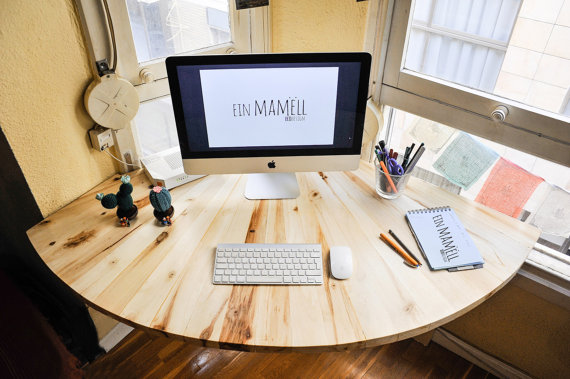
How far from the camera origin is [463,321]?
1.65m

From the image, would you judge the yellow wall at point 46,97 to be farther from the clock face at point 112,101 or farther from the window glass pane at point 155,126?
the window glass pane at point 155,126

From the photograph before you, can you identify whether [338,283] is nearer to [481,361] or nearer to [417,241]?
[417,241]

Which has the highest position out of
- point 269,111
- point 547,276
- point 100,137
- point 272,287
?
point 269,111

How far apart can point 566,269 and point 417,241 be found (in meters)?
0.58

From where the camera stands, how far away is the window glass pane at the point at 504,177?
138cm

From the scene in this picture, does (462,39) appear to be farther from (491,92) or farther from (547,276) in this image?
(547,276)

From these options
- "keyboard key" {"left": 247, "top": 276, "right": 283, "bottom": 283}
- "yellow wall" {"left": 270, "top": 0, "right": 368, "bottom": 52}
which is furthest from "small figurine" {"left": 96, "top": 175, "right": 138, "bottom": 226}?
"yellow wall" {"left": 270, "top": 0, "right": 368, "bottom": 52}

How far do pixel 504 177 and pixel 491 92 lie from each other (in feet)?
1.00

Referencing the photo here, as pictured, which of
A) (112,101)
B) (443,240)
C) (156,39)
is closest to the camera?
(443,240)

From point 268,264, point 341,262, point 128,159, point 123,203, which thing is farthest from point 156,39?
point 341,262

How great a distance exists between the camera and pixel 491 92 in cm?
136

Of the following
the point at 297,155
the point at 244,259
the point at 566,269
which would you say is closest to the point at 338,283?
the point at 244,259

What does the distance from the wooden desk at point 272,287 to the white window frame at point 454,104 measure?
0.24 meters

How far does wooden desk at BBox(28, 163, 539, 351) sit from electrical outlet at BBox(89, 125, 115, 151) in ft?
0.48
